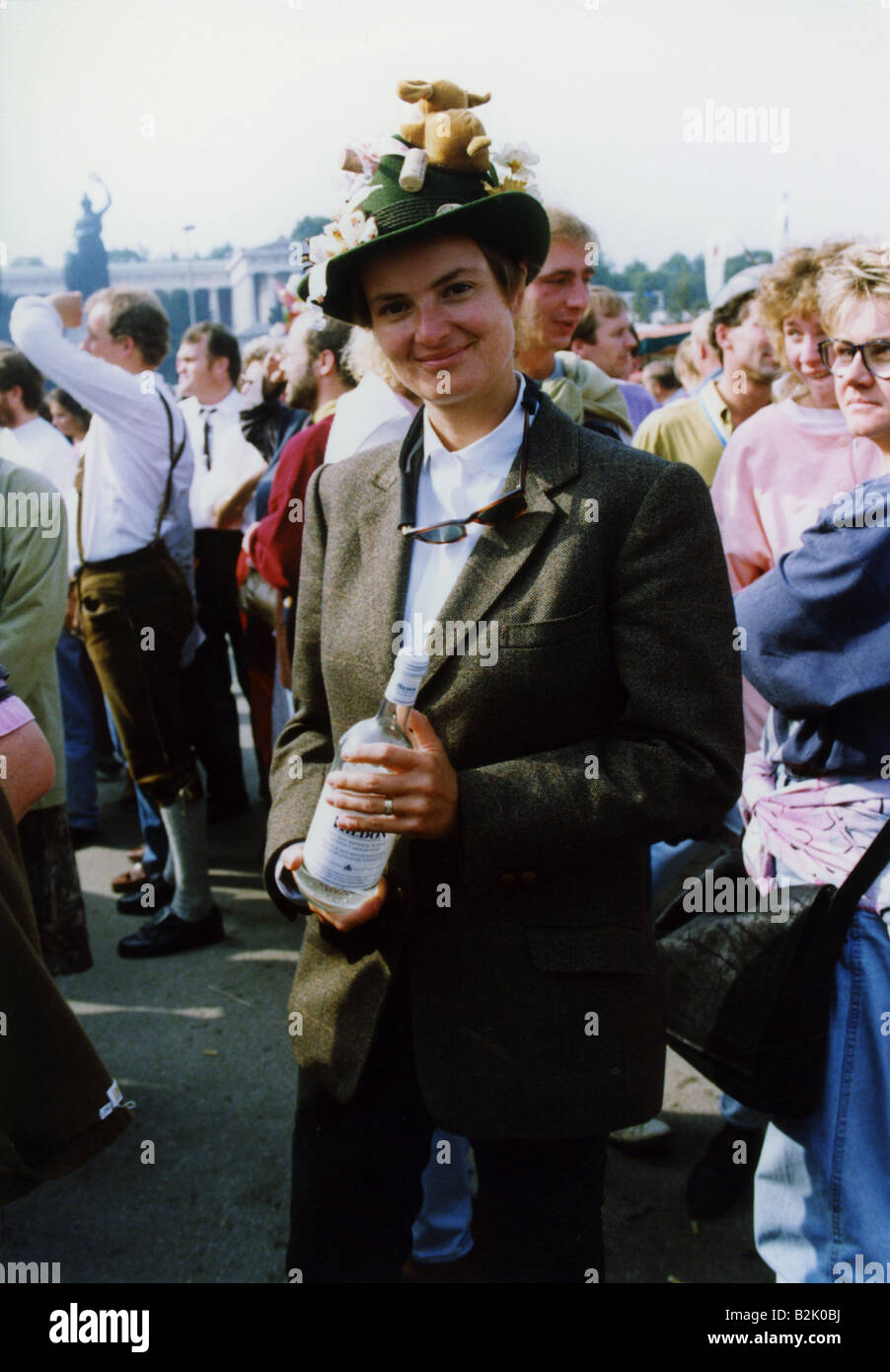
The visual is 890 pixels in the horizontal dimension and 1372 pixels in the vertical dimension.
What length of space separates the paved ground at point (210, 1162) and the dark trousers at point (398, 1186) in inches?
36.1

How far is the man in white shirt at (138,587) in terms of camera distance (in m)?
4.09

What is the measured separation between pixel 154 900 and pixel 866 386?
3.46 meters

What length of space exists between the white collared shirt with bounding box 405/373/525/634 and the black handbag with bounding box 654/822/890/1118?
850 millimetres

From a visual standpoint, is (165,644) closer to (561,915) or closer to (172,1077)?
(172,1077)

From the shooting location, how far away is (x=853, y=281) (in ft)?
6.84

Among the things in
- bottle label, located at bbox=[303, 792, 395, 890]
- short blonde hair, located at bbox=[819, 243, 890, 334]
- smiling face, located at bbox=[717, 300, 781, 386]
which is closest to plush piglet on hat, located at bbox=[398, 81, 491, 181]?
short blonde hair, located at bbox=[819, 243, 890, 334]

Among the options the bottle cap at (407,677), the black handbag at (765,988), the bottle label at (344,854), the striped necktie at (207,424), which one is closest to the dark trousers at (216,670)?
the striped necktie at (207,424)

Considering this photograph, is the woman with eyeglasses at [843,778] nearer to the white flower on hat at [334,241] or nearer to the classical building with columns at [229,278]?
the white flower on hat at [334,241]

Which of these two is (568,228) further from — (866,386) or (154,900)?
(154,900)

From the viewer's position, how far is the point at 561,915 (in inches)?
64.7

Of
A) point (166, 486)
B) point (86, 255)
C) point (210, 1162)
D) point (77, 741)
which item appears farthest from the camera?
point (86, 255)

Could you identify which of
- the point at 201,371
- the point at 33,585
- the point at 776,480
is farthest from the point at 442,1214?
the point at 201,371

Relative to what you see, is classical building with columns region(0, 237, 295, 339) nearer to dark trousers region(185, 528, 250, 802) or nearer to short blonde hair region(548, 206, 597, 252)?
dark trousers region(185, 528, 250, 802)
